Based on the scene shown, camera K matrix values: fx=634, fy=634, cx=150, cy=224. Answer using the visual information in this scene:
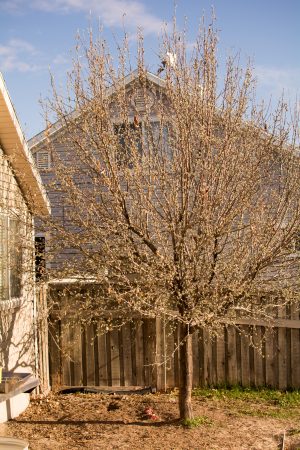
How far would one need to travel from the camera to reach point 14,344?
371 inches

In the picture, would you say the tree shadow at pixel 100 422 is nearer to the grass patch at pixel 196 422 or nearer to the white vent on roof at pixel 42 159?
the grass patch at pixel 196 422

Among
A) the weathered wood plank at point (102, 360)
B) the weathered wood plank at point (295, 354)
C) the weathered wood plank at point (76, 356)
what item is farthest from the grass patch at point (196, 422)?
the weathered wood plank at point (76, 356)

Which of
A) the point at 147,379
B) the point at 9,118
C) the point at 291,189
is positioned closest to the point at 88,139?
the point at 9,118

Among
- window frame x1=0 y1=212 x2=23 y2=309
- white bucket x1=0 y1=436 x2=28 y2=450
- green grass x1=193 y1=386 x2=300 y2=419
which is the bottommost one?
green grass x1=193 y1=386 x2=300 y2=419

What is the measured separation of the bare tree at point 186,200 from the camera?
7688mm

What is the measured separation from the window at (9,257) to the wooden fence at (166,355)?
1294mm

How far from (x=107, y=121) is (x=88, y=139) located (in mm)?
505

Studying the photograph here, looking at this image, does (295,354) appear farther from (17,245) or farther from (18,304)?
(17,245)

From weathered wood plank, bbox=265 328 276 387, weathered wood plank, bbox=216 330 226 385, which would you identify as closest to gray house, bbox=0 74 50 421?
weathered wood plank, bbox=216 330 226 385

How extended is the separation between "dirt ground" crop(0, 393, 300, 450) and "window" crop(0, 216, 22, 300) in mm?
1790

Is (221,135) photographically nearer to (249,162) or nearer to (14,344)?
(249,162)

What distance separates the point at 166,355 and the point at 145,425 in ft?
6.45

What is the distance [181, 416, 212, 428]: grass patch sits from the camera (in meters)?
8.17

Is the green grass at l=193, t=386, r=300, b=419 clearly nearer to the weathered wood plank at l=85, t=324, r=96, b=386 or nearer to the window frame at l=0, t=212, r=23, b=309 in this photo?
the weathered wood plank at l=85, t=324, r=96, b=386
